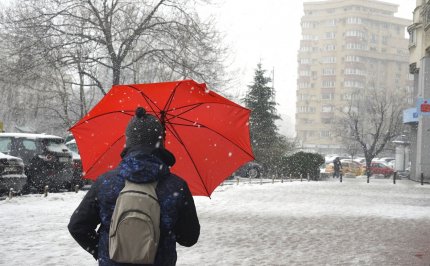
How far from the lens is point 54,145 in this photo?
18.0 meters

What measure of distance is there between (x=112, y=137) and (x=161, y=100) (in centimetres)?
48

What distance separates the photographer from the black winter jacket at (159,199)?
306 cm

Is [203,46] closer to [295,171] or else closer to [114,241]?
[295,171]

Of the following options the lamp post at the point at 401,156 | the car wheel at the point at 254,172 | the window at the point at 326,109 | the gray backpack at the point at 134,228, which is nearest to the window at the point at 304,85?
the window at the point at 326,109

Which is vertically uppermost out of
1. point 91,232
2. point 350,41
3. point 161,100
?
point 350,41

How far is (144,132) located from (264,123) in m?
41.6

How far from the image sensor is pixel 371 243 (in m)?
10.2

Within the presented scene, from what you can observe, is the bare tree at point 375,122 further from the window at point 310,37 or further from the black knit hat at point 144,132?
the window at point 310,37

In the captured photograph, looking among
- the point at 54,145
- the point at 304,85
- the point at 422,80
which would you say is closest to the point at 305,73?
the point at 304,85

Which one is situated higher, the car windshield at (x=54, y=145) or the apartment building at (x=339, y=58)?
the apartment building at (x=339, y=58)

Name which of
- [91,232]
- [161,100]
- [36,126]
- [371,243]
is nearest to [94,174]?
[161,100]

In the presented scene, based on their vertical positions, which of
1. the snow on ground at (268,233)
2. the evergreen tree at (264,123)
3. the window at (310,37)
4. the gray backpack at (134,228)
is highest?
the window at (310,37)

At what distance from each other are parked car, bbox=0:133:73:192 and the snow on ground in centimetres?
90

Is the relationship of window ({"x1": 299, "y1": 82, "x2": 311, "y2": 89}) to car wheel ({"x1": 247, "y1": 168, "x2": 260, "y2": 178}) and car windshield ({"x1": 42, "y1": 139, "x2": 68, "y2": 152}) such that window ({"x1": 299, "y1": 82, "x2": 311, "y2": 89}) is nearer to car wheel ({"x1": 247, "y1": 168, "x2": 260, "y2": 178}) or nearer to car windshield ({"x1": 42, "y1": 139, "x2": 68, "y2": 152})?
car wheel ({"x1": 247, "y1": 168, "x2": 260, "y2": 178})
